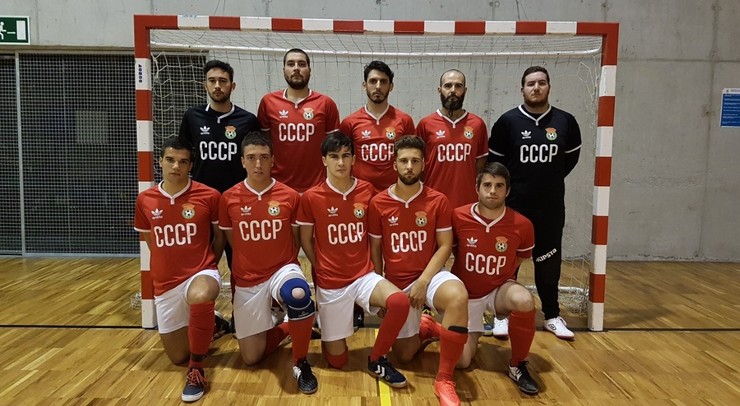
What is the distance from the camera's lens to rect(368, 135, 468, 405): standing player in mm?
2729

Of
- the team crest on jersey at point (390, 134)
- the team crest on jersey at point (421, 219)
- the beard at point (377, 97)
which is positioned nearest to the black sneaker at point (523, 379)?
the team crest on jersey at point (421, 219)

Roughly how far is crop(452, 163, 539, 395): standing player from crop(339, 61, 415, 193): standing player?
0.66 metres

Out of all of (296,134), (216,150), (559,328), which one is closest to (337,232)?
(296,134)

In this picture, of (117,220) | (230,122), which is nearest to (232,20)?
(230,122)

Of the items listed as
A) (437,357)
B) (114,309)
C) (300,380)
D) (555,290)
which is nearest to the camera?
(300,380)

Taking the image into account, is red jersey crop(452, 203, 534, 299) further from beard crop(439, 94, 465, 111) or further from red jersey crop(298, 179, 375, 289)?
beard crop(439, 94, 465, 111)

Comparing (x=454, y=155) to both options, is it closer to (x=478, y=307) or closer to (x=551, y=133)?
(x=551, y=133)

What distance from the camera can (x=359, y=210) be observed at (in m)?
2.85

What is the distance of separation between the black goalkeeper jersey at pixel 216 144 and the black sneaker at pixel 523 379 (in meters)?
2.18

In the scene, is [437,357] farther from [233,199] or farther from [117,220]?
[117,220]

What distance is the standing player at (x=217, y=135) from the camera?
3.25 meters

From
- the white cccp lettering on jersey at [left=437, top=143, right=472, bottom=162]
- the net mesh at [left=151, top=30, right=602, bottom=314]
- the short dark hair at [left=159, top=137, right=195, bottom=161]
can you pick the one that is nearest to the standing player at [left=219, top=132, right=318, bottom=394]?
the short dark hair at [left=159, top=137, right=195, bottom=161]

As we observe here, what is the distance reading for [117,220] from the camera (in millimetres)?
6129

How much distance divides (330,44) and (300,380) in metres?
4.25
